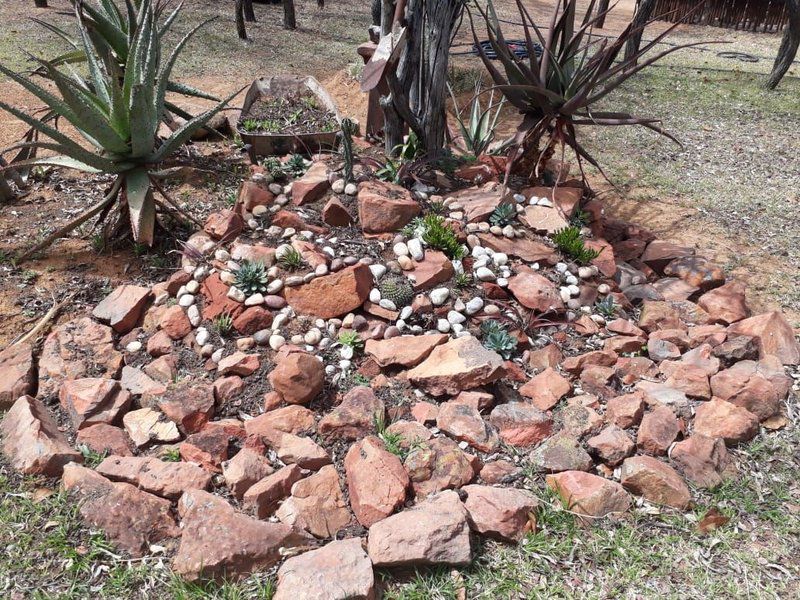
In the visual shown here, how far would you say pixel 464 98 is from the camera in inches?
292

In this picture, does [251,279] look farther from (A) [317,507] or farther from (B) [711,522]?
(B) [711,522]

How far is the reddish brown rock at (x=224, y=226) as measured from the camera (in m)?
3.33

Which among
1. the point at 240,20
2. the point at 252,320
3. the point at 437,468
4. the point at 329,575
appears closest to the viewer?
the point at 329,575

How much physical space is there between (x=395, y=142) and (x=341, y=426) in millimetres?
2193

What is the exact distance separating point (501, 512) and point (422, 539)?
31 cm

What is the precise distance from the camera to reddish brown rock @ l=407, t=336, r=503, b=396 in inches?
104

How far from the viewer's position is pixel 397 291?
3.04 metres

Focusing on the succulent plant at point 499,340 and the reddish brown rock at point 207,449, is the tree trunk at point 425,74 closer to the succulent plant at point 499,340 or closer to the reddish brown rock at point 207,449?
the succulent plant at point 499,340

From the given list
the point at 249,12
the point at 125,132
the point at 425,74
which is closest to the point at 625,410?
the point at 425,74

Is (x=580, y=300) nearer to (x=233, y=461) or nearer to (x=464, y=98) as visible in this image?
(x=233, y=461)

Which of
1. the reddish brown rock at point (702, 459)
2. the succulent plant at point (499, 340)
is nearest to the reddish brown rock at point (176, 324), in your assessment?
the succulent plant at point (499, 340)

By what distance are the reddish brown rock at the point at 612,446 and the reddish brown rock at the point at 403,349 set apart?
2.59 feet

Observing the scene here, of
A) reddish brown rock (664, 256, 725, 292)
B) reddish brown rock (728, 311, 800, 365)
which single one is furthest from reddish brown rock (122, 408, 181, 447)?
reddish brown rock (664, 256, 725, 292)

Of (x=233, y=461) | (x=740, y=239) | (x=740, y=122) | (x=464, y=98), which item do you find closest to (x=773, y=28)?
(x=740, y=122)
